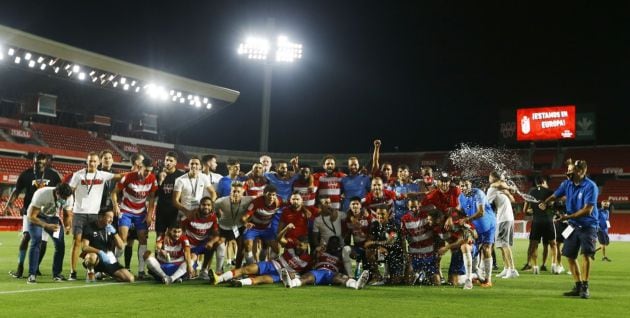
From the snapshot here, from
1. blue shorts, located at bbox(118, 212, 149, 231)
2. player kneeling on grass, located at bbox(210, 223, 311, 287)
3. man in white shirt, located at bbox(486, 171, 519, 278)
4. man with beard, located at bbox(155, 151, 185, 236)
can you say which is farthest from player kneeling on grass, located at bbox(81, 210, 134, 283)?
man in white shirt, located at bbox(486, 171, 519, 278)

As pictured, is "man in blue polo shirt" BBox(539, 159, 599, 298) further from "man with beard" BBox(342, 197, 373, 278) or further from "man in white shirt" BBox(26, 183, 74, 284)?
"man in white shirt" BBox(26, 183, 74, 284)

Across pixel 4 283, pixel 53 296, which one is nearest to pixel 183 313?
pixel 53 296

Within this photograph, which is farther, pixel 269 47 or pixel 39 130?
pixel 39 130

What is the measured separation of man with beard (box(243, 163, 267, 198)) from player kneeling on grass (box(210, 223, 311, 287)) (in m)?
1.95

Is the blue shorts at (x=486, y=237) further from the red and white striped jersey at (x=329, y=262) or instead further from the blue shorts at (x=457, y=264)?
the red and white striped jersey at (x=329, y=262)

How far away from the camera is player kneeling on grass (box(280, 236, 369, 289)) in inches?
388

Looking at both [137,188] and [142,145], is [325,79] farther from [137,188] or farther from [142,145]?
[137,188]

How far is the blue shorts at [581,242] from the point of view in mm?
9061

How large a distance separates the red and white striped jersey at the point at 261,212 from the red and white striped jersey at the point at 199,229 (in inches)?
26.1

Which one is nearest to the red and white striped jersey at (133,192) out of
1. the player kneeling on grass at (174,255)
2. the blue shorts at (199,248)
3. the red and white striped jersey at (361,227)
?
the player kneeling on grass at (174,255)

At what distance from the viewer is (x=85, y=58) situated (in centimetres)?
3578

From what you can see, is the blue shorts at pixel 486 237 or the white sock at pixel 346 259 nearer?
the white sock at pixel 346 259

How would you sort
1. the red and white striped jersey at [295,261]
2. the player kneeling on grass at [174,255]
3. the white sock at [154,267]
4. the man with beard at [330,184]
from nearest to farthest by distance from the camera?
the white sock at [154,267] < the player kneeling on grass at [174,255] < the red and white striped jersey at [295,261] < the man with beard at [330,184]

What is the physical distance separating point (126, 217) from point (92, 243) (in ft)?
2.75
